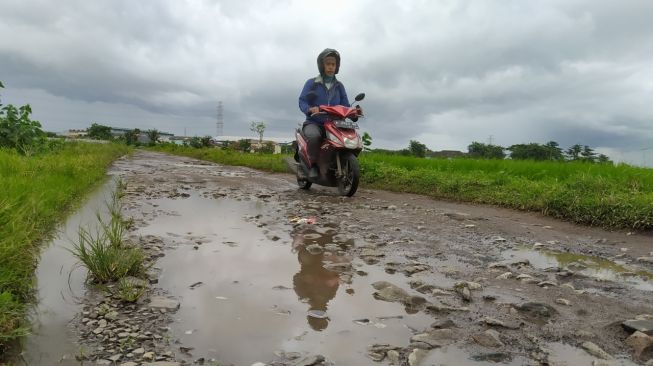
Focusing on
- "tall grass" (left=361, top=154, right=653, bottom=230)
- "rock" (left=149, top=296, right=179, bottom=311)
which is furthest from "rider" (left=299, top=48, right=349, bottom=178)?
"rock" (left=149, top=296, right=179, bottom=311)

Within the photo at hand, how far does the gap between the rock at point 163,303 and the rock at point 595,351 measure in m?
2.14

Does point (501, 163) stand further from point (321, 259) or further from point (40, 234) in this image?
point (40, 234)

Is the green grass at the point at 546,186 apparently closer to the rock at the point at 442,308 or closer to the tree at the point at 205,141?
the rock at the point at 442,308

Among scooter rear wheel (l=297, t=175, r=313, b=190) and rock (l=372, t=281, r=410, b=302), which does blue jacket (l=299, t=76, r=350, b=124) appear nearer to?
scooter rear wheel (l=297, t=175, r=313, b=190)

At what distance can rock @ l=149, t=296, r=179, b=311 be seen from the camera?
240 cm

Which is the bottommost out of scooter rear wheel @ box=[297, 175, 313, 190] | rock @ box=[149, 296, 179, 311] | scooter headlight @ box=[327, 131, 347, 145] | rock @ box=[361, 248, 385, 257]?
rock @ box=[149, 296, 179, 311]

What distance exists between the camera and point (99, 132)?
2469 inches

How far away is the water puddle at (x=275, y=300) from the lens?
80.1 inches

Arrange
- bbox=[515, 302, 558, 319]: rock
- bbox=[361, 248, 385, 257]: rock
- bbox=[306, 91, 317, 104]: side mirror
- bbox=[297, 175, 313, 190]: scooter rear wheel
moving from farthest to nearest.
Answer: bbox=[297, 175, 313, 190]: scooter rear wheel
bbox=[306, 91, 317, 104]: side mirror
bbox=[361, 248, 385, 257]: rock
bbox=[515, 302, 558, 319]: rock

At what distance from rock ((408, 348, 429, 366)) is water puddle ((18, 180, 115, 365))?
1448mm

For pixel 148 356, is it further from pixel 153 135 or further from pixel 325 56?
pixel 153 135

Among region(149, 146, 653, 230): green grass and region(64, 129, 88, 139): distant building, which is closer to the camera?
region(149, 146, 653, 230): green grass

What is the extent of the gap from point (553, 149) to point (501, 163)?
34.3 feet

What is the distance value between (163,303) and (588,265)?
132 inches
